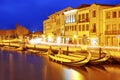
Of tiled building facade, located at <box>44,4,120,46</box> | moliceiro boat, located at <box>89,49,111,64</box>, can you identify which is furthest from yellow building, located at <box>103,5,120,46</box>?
moliceiro boat, located at <box>89,49,111,64</box>

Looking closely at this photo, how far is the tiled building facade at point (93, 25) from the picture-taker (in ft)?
145

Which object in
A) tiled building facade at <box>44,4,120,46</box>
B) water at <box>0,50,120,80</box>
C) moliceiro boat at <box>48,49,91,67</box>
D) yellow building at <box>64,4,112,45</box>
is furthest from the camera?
yellow building at <box>64,4,112,45</box>

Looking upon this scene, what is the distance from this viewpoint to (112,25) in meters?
44.8

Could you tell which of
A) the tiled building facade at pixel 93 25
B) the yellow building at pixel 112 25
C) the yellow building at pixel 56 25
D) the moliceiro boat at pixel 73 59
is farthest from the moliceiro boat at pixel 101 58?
the yellow building at pixel 56 25

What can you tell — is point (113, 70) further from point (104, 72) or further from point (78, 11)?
point (78, 11)

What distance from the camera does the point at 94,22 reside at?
4900 cm

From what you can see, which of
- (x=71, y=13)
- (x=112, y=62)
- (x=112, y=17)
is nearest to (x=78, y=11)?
(x=71, y=13)

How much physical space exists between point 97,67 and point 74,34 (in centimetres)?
2257

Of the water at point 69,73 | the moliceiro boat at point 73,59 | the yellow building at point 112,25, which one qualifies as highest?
the yellow building at point 112,25

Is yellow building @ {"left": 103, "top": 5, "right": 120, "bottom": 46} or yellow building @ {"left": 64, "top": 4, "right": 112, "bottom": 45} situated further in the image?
yellow building @ {"left": 64, "top": 4, "right": 112, "bottom": 45}

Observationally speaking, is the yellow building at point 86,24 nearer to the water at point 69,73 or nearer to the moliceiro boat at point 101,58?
the moliceiro boat at point 101,58

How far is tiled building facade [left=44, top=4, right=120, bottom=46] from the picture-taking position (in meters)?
44.3

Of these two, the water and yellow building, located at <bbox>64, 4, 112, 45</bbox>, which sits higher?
yellow building, located at <bbox>64, 4, 112, 45</bbox>

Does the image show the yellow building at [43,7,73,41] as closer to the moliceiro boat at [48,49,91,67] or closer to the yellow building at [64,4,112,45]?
the yellow building at [64,4,112,45]
